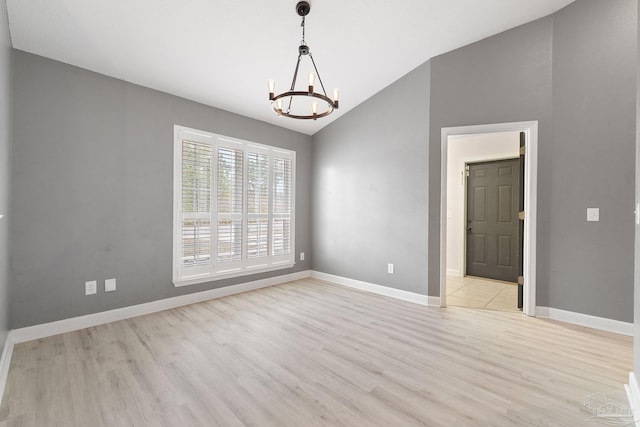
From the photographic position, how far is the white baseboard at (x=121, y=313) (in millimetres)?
2617

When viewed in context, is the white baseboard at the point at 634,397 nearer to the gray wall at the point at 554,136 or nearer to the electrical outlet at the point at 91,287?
the gray wall at the point at 554,136

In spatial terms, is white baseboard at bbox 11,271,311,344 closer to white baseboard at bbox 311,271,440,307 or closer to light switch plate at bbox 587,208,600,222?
white baseboard at bbox 311,271,440,307

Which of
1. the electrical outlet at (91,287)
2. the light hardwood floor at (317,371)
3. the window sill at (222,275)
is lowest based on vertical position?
the light hardwood floor at (317,371)

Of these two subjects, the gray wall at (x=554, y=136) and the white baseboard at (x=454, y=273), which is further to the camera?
the white baseboard at (x=454, y=273)

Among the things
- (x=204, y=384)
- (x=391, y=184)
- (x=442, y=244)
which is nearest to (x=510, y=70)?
(x=391, y=184)

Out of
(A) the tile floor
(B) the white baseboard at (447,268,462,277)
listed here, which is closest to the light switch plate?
(A) the tile floor

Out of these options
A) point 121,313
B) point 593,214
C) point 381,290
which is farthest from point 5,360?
point 593,214

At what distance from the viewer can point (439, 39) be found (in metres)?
3.24

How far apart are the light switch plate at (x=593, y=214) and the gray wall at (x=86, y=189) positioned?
4.63 metres

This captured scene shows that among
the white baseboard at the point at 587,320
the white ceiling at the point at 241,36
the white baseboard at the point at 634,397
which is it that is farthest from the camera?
the white baseboard at the point at 587,320

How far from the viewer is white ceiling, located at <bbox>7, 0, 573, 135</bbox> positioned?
2.39 m

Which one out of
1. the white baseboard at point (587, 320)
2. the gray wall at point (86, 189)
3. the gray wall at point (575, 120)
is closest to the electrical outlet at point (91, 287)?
the gray wall at point (86, 189)

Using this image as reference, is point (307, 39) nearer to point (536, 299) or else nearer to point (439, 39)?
point (439, 39)

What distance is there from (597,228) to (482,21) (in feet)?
8.21
